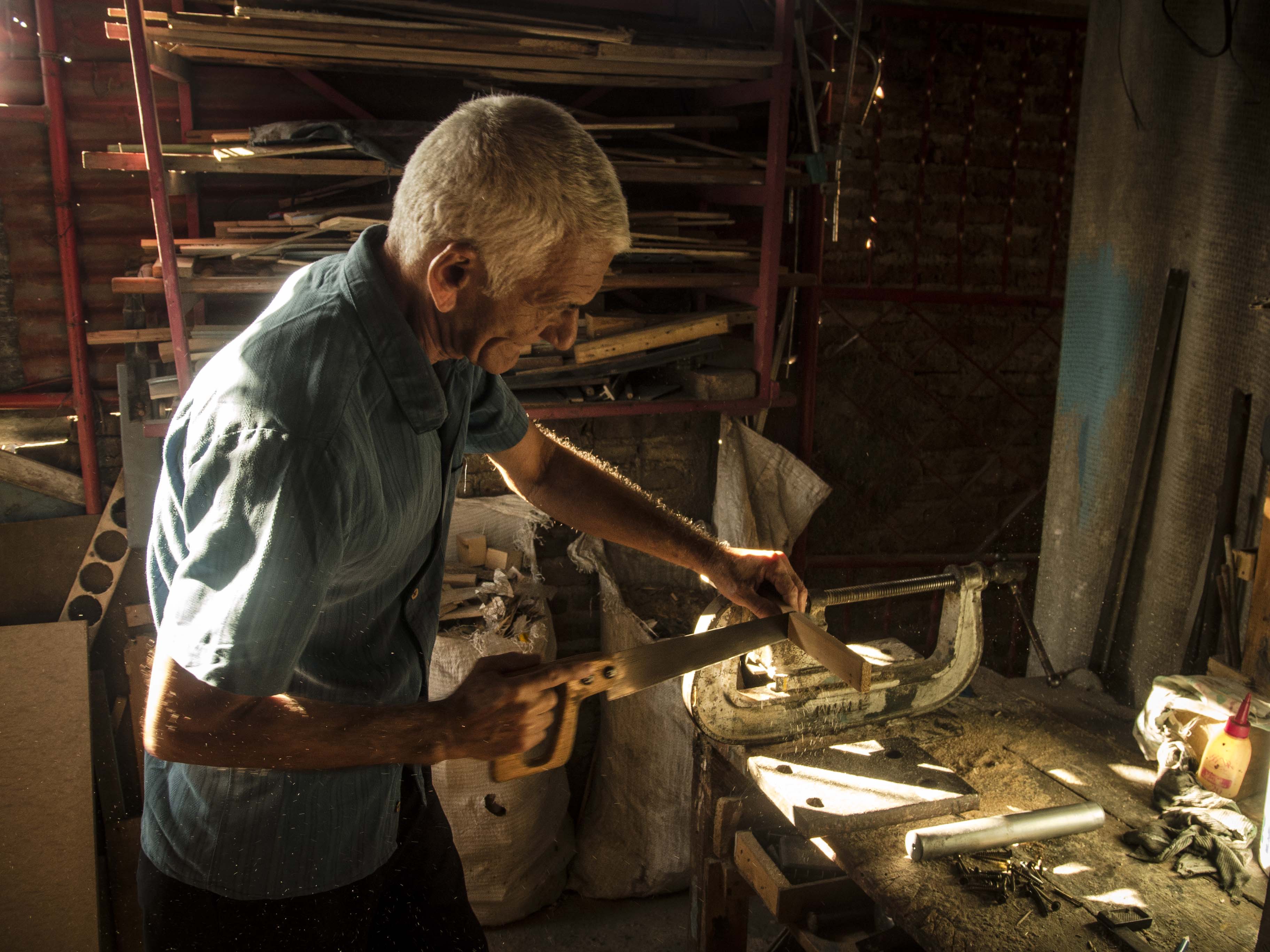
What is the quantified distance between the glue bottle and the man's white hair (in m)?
1.83

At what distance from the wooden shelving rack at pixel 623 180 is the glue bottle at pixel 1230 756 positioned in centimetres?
212

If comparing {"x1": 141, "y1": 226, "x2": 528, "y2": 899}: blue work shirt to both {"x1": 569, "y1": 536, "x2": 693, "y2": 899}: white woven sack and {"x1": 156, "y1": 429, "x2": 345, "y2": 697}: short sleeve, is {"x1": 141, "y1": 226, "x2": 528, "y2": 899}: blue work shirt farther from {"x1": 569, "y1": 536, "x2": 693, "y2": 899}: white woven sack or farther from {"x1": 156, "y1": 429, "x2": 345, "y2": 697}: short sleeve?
{"x1": 569, "y1": 536, "x2": 693, "y2": 899}: white woven sack

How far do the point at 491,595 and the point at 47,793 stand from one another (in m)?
1.73

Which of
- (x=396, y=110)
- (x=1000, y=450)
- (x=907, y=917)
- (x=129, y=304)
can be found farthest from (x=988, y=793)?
(x=1000, y=450)

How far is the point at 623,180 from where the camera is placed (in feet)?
11.1

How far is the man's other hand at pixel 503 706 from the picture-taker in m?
Answer: 1.35

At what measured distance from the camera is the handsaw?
4.93ft

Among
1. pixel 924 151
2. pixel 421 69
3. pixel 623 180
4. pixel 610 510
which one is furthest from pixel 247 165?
pixel 924 151

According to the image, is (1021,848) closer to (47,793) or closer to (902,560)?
(47,793)

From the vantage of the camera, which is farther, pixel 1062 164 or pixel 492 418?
pixel 1062 164

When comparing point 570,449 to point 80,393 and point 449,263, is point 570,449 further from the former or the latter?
point 80,393

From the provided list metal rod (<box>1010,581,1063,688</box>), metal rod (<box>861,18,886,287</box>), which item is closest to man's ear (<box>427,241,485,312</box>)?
A: metal rod (<box>1010,581,1063,688</box>)

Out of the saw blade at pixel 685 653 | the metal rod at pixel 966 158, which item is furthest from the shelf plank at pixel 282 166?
the metal rod at pixel 966 158

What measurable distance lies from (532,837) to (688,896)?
2.59ft
